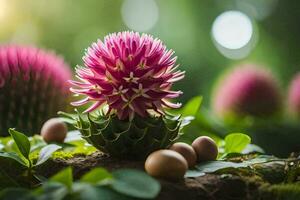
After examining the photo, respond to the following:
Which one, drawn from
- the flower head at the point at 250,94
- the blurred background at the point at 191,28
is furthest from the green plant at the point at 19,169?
the blurred background at the point at 191,28

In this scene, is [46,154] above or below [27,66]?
below

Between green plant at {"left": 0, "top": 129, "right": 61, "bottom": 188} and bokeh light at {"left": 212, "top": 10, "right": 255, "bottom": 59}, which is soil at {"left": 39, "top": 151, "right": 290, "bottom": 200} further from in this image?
bokeh light at {"left": 212, "top": 10, "right": 255, "bottom": 59}


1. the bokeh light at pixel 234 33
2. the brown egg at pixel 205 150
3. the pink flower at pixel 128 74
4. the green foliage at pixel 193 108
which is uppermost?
the bokeh light at pixel 234 33

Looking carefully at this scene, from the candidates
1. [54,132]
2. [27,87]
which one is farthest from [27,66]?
[54,132]

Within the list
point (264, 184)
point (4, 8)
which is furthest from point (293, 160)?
point (4, 8)

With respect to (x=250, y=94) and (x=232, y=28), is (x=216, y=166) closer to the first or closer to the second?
(x=250, y=94)

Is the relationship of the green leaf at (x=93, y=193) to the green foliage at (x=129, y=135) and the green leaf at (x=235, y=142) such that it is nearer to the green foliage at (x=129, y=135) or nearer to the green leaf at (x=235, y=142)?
the green foliage at (x=129, y=135)
